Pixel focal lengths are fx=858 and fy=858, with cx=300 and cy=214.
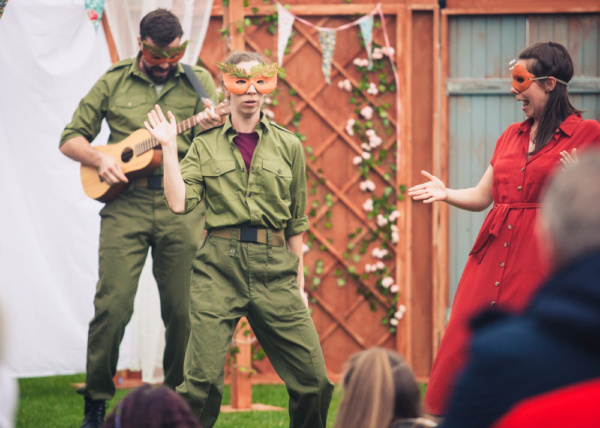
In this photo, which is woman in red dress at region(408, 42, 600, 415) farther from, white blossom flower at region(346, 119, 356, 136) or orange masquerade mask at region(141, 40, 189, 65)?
white blossom flower at region(346, 119, 356, 136)

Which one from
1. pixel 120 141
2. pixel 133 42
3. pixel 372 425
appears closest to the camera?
pixel 372 425

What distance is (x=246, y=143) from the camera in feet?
12.5

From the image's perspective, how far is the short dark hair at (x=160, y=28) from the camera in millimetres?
4453

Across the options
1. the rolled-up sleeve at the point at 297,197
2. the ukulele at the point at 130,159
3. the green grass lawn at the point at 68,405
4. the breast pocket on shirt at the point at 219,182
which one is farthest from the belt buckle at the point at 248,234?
the green grass lawn at the point at 68,405

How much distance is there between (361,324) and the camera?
21.0 ft

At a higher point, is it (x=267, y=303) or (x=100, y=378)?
(x=267, y=303)

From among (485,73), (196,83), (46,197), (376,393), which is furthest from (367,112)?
(376,393)

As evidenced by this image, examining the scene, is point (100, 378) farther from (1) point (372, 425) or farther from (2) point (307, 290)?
(1) point (372, 425)

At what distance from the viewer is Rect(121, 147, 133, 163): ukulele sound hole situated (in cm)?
458

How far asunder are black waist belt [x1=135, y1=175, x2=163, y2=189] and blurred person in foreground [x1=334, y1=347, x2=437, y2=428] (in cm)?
266

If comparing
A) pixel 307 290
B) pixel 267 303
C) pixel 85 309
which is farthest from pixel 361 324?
pixel 267 303

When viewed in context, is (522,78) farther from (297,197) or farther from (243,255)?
(243,255)

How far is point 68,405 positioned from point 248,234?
8.09 ft

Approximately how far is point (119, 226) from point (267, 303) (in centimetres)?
124
